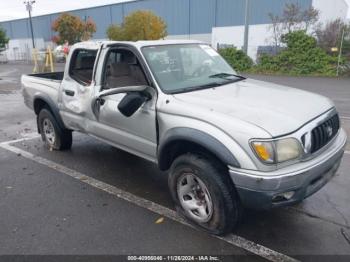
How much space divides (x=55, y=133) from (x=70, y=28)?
3952cm

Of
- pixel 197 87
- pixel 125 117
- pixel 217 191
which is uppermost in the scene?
pixel 197 87

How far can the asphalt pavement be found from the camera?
3.17m

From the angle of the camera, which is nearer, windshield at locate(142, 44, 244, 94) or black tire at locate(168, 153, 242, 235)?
black tire at locate(168, 153, 242, 235)

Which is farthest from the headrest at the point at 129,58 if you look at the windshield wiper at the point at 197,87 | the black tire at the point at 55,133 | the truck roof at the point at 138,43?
the black tire at the point at 55,133

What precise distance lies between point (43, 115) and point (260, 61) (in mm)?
19184

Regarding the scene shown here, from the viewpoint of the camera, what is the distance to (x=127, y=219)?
3695mm

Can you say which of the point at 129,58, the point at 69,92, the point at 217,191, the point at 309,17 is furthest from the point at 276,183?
the point at 309,17

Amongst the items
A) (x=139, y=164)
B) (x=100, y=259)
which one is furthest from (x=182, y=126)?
(x=139, y=164)

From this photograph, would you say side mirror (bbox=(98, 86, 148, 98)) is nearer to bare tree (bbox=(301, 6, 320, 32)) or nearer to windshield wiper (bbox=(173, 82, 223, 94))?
windshield wiper (bbox=(173, 82, 223, 94))

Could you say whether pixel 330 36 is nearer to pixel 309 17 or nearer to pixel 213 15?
pixel 309 17

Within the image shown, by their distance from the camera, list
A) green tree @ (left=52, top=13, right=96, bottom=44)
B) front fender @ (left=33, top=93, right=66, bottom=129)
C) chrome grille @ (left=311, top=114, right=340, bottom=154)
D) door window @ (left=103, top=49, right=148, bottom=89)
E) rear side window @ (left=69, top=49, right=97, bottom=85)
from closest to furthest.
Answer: chrome grille @ (left=311, top=114, right=340, bottom=154) → door window @ (left=103, top=49, right=148, bottom=89) → rear side window @ (left=69, top=49, right=97, bottom=85) → front fender @ (left=33, top=93, right=66, bottom=129) → green tree @ (left=52, top=13, right=96, bottom=44)

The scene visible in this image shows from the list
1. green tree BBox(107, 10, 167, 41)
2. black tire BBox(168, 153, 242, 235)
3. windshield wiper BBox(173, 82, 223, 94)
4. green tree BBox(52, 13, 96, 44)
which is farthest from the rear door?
green tree BBox(52, 13, 96, 44)

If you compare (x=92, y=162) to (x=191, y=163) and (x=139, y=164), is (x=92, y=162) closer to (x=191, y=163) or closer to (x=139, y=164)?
(x=139, y=164)

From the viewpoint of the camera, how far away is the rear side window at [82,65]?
4.91m
